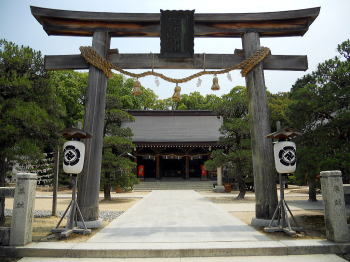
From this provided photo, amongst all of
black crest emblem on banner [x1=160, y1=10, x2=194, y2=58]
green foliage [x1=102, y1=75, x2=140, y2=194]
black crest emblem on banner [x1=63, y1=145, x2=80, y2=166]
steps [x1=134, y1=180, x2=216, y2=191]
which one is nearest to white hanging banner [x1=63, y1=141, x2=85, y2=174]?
black crest emblem on banner [x1=63, y1=145, x2=80, y2=166]

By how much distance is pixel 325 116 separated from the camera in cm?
809

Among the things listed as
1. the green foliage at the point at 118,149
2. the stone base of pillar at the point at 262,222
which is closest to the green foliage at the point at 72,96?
the green foliage at the point at 118,149

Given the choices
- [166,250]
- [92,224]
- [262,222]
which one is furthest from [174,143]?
[166,250]

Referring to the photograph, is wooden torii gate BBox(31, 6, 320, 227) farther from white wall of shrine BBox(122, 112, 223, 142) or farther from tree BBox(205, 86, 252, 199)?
white wall of shrine BBox(122, 112, 223, 142)

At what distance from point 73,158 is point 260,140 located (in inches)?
194

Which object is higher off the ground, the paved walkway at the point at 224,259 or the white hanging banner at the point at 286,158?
the white hanging banner at the point at 286,158

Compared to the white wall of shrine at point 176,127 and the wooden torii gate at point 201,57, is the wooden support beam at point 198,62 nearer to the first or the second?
the wooden torii gate at point 201,57

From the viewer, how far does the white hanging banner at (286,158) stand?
250 inches

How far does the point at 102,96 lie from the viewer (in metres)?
7.42

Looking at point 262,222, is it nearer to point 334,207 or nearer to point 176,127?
point 334,207

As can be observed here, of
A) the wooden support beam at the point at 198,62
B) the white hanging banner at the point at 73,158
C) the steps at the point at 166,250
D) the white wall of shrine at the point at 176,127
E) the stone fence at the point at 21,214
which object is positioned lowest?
the steps at the point at 166,250

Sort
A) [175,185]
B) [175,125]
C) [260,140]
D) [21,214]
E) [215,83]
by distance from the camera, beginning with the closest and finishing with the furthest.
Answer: [21,214]
[260,140]
[215,83]
[175,185]
[175,125]

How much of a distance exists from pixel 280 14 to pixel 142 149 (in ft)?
75.7

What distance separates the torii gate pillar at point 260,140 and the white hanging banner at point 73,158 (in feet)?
15.2
